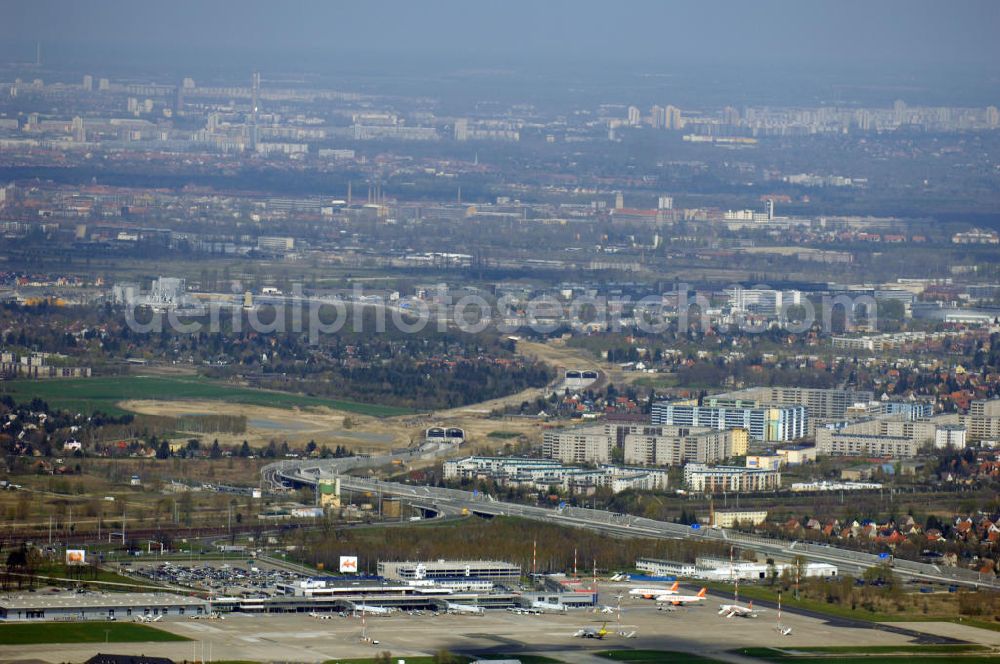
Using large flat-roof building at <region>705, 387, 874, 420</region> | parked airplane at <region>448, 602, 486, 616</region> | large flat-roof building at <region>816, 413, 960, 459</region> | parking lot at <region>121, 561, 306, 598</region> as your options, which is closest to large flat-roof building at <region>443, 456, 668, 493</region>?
large flat-roof building at <region>816, 413, 960, 459</region>

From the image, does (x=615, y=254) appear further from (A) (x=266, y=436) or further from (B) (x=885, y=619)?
(B) (x=885, y=619)

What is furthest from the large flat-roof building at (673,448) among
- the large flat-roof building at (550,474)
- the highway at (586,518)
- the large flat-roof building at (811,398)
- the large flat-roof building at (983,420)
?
the large flat-roof building at (983,420)

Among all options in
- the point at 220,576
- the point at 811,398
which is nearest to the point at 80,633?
the point at 220,576

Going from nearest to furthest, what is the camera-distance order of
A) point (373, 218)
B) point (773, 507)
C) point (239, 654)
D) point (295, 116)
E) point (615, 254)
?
point (239, 654)
point (773, 507)
point (615, 254)
point (373, 218)
point (295, 116)

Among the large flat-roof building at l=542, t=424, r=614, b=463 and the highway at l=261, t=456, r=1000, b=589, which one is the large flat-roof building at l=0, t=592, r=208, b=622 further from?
the large flat-roof building at l=542, t=424, r=614, b=463

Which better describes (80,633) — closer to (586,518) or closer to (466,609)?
(466,609)

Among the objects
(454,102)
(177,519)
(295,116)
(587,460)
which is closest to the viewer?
(177,519)

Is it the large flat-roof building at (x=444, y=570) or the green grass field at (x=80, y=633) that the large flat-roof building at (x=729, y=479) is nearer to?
the large flat-roof building at (x=444, y=570)

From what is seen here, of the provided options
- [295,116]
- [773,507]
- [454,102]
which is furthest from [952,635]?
[454,102]
